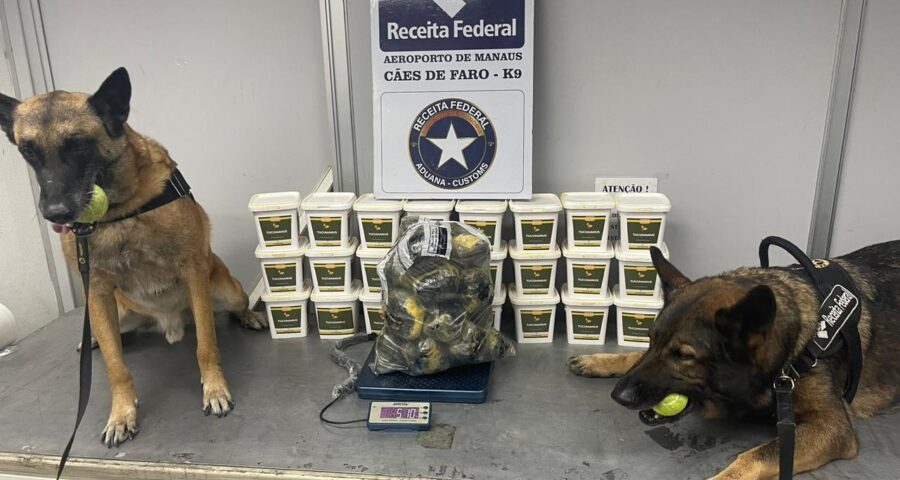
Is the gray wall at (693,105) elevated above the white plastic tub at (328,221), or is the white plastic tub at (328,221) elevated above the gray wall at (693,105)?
→ the gray wall at (693,105)

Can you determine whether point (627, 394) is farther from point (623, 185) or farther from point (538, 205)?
point (623, 185)

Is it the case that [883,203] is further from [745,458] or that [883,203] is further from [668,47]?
[745,458]

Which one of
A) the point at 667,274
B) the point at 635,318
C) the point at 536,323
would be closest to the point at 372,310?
the point at 536,323

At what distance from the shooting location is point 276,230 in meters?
2.04

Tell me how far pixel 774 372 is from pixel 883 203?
118cm

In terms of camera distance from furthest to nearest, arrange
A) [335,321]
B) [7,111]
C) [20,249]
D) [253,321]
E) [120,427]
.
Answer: [20,249]
[253,321]
[335,321]
[120,427]
[7,111]

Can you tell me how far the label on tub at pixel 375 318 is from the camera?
83.0 inches

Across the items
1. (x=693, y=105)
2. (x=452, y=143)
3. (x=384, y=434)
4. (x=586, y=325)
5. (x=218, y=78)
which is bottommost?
(x=384, y=434)

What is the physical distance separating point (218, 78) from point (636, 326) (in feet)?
6.09

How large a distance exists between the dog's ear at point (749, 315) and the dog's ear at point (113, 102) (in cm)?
159

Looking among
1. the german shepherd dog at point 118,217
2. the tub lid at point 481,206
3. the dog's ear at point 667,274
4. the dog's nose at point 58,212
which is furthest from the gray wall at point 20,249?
the dog's ear at point 667,274

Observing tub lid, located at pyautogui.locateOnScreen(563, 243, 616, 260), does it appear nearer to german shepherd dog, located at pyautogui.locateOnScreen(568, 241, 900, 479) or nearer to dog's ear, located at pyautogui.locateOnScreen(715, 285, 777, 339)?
german shepherd dog, located at pyautogui.locateOnScreen(568, 241, 900, 479)

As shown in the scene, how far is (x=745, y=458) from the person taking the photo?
53.8 inches

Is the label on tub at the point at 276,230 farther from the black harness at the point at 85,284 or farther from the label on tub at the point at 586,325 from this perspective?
the label on tub at the point at 586,325
